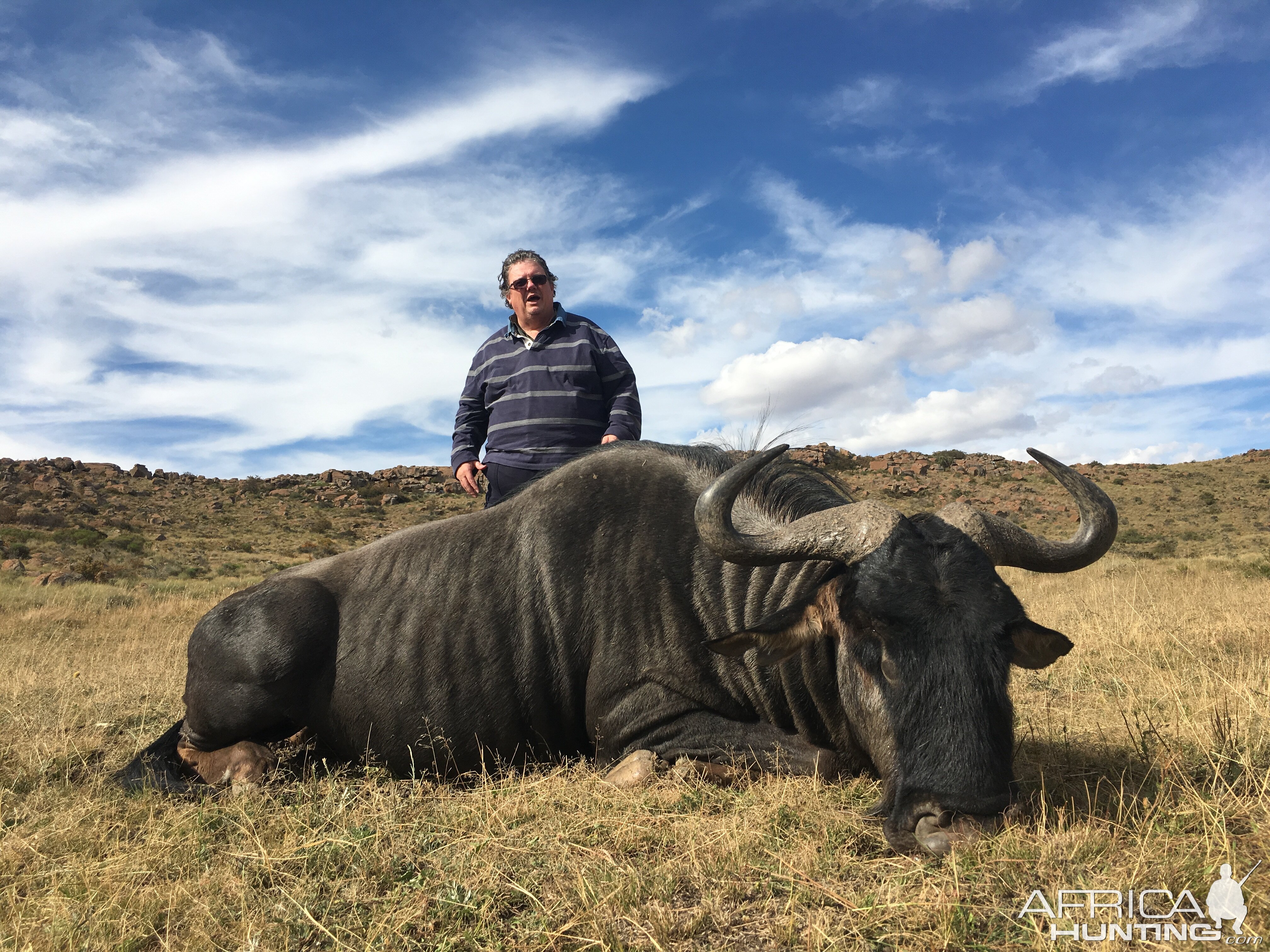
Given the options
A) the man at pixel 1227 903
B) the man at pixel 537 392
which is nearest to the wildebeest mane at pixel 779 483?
the man at pixel 537 392

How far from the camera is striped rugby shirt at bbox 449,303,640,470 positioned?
6281 millimetres

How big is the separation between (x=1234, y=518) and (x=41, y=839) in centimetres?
4271

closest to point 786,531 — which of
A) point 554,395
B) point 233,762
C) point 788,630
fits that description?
point 788,630

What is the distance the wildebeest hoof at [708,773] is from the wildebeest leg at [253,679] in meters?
2.35

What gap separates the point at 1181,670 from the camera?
6.53 meters

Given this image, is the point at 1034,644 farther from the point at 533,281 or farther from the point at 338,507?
the point at 338,507

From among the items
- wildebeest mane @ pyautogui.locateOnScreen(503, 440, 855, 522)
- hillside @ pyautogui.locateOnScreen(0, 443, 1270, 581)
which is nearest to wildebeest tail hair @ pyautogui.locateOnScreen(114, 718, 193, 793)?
wildebeest mane @ pyautogui.locateOnScreen(503, 440, 855, 522)

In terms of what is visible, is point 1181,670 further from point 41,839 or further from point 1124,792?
point 41,839

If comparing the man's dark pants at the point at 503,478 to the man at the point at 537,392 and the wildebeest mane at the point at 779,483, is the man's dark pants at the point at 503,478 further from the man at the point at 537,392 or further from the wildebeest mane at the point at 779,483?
the wildebeest mane at the point at 779,483

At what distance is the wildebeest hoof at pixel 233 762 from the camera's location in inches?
186

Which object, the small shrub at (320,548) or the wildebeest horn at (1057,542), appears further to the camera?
the small shrub at (320,548)

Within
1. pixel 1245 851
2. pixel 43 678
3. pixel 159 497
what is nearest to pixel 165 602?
pixel 43 678

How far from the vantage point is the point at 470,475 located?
669 centimetres

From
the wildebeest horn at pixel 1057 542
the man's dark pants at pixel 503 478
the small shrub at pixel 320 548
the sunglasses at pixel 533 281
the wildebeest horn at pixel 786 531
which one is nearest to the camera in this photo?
the wildebeest horn at pixel 786 531
